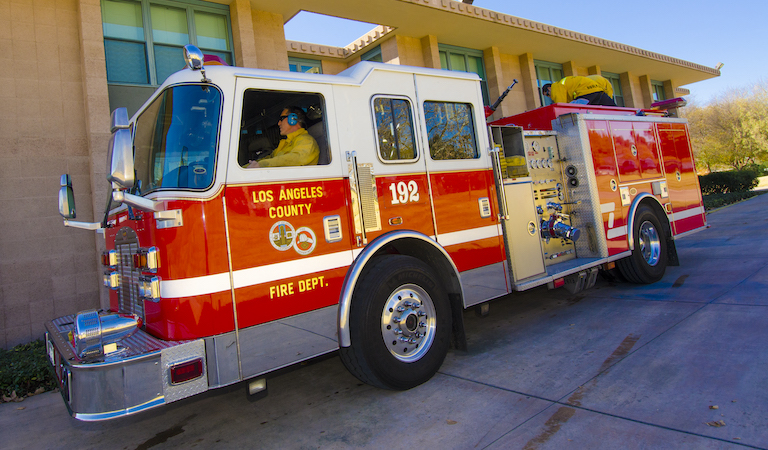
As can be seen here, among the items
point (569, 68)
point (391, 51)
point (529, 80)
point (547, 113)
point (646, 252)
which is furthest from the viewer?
point (569, 68)

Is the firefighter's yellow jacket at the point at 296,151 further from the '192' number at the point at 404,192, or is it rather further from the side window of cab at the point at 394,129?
the '192' number at the point at 404,192

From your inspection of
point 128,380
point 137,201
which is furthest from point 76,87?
point 128,380

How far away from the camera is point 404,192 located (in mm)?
3840

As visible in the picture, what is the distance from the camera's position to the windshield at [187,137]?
290 centimetres

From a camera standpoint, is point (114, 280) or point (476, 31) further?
point (476, 31)

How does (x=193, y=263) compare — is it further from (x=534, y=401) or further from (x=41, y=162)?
(x=41, y=162)

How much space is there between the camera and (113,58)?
802 centimetres

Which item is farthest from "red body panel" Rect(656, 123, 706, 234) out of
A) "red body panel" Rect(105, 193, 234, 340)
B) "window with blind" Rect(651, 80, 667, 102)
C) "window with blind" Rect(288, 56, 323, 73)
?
"window with blind" Rect(651, 80, 667, 102)

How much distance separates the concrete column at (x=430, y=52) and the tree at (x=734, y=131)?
2853 cm

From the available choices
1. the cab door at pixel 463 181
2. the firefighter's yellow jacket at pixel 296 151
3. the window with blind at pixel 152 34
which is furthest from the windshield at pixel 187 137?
the window with blind at pixel 152 34

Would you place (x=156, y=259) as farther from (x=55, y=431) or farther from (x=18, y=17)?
(x=18, y=17)

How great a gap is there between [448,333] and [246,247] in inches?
74.2

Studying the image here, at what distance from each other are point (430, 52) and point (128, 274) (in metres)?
10.6

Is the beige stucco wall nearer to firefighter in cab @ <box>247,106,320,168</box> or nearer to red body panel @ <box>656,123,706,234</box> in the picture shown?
firefighter in cab @ <box>247,106,320,168</box>
